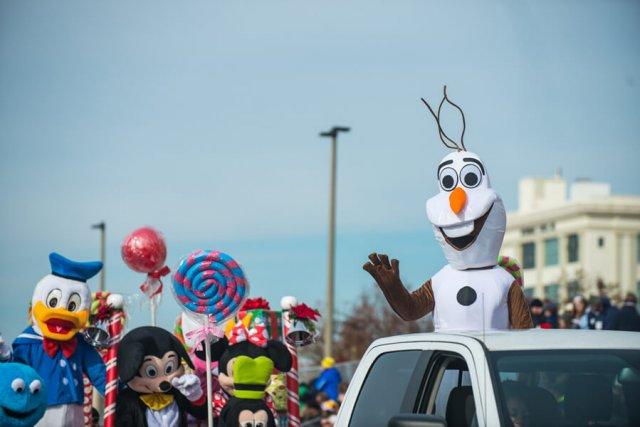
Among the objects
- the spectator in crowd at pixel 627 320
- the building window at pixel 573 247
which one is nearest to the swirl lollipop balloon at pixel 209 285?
the spectator in crowd at pixel 627 320

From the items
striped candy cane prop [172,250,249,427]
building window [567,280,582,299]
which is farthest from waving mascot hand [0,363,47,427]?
building window [567,280,582,299]

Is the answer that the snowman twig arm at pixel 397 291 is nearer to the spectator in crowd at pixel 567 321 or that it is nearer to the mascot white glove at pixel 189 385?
the mascot white glove at pixel 189 385

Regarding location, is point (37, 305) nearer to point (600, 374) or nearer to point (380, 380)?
point (380, 380)

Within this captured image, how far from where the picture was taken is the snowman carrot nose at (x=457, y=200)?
27.4 ft

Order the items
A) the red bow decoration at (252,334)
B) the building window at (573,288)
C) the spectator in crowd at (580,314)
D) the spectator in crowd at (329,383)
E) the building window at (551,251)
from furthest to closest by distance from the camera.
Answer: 1. the building window at (551,251)
2. the building window at (573,288)
3. the spectator in crowd at (329,383)
4. the spectator in crowd at (580,314)
5. the red bow decoration at (252,334)

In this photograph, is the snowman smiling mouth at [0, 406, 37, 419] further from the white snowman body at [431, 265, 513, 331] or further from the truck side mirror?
the truck side mirror

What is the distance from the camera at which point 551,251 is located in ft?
274

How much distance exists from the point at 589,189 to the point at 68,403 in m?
78.7

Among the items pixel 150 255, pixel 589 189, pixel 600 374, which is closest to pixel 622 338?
pixel 600 374

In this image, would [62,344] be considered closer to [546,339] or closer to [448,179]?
[448,179]

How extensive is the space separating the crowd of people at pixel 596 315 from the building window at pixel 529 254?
68.0m

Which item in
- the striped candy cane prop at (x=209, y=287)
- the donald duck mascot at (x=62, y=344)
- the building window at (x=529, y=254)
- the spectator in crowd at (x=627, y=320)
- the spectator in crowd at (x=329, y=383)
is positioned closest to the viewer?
the striped candy cane prop at (x=209, y=287)

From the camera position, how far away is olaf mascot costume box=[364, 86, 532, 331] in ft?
27.0

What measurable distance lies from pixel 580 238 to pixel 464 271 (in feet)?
238
